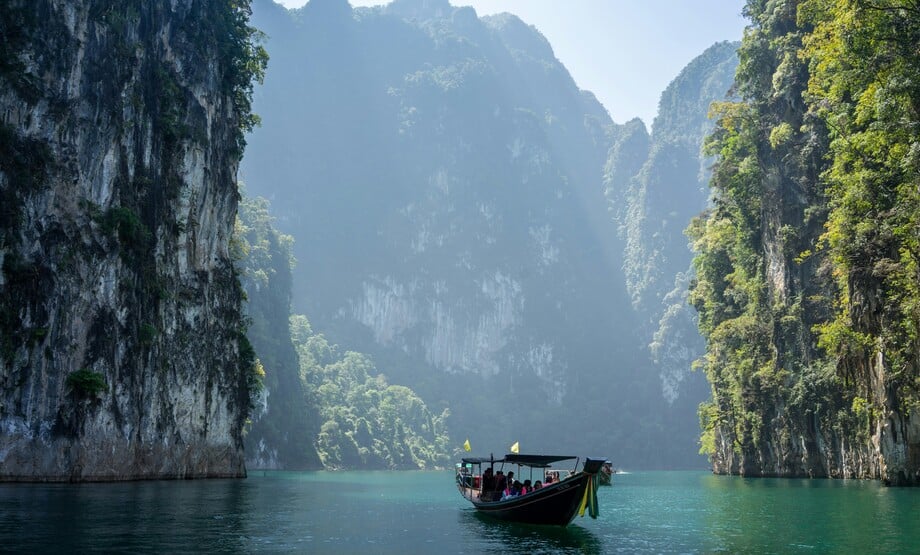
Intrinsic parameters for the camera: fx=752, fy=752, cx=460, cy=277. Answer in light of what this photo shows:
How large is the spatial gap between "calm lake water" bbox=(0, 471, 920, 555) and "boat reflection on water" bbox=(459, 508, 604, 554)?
5 cm

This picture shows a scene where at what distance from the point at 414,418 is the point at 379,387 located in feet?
37.8

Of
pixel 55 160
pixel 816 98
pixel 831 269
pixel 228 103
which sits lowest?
pixel 831 269

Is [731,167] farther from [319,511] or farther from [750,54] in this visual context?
[319,511]

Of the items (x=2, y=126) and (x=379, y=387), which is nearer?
(x=2, y=126)

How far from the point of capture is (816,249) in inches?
1848

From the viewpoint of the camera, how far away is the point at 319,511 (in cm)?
2962

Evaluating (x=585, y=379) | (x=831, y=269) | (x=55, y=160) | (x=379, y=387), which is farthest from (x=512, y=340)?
(x=55, y=160)

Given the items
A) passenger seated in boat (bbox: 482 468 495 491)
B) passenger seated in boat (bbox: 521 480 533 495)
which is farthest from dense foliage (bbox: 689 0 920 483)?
passenger seated in boat (bbox: 482 468 495 491)

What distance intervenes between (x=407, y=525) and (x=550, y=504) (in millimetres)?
5024

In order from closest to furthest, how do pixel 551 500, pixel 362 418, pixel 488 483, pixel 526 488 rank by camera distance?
pixel 551 500
pixel 526 488
pixel 488 483
pixel 362 418

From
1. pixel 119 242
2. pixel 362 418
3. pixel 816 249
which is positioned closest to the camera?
pixel 119 242

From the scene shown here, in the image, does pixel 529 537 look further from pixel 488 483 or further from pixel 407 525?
pixel 488 483

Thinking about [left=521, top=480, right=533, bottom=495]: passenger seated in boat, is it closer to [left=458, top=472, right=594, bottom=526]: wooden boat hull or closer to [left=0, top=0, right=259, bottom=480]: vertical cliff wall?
[left=458, top=472, right=594, bottom=526]: wooden boat hull

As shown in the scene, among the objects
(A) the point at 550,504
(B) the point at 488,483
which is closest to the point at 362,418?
(B) the point at 488,483
